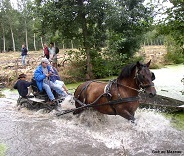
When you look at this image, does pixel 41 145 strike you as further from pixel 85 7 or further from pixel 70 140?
pixel 85 7

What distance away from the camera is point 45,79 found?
7.86m

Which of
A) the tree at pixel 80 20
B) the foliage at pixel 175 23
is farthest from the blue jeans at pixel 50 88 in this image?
the tree at pixel 80 20

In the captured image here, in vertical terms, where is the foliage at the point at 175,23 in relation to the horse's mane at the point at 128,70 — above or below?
above

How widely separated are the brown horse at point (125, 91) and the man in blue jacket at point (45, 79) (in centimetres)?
171

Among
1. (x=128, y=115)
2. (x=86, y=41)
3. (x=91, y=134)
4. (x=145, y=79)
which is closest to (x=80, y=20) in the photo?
(x=86, y=41)

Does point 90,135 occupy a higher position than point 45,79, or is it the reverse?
point 45,79

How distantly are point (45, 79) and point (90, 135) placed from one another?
98.0 inches

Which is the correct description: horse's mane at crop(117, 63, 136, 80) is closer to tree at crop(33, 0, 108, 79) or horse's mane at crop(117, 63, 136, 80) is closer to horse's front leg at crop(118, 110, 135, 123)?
horse's front leg at crop(118, 110, 135, 123)

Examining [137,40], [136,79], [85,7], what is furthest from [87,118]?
[137,40]

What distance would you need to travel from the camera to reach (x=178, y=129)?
659cm

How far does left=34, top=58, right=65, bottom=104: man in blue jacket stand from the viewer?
303 inches

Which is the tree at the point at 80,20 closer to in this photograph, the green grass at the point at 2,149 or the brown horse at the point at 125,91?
the brown horse at the point at 125,91

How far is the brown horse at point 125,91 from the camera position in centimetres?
546

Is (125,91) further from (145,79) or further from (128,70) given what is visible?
(145,79)
